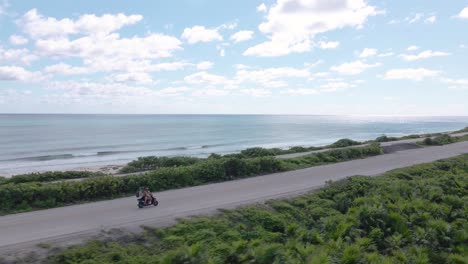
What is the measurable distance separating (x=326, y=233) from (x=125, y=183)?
7383 mm

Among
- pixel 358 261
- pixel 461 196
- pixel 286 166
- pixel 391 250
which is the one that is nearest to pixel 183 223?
pixel 358 261

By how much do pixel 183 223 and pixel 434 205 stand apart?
27.2 ft

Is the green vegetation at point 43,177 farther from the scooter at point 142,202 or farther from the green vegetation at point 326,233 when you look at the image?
the green vegetation at point 326,233

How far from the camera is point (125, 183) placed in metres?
13.6

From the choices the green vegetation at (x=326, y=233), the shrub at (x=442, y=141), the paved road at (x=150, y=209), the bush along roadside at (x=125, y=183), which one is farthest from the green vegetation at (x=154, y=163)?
the shrub at (x=442, y=141)

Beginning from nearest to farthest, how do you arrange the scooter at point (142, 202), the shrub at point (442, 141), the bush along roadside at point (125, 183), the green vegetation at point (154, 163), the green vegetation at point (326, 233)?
1. the green vegetation at point (326, 233)
2. the scooter at point (142, 202)
3. the bush along roadside at point (125, 183)
4. the green vegetation at point (154, 163)
5. the shrub at point (442, 141)

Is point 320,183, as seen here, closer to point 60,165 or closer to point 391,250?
point 391,250

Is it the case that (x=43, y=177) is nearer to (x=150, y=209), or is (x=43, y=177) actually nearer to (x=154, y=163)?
(x=154, y=163)

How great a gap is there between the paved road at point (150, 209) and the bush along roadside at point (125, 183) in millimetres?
637

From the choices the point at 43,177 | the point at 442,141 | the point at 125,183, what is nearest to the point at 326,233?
the point at 125,183

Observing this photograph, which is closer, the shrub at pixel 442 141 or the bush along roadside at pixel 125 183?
the bush along roadside at pixel 125 183

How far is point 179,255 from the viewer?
25.0 feet

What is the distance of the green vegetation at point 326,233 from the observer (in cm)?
816

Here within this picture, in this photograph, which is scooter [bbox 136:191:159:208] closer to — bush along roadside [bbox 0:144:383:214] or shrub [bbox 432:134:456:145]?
bush along roadside [bbox 0:144:383:214]
